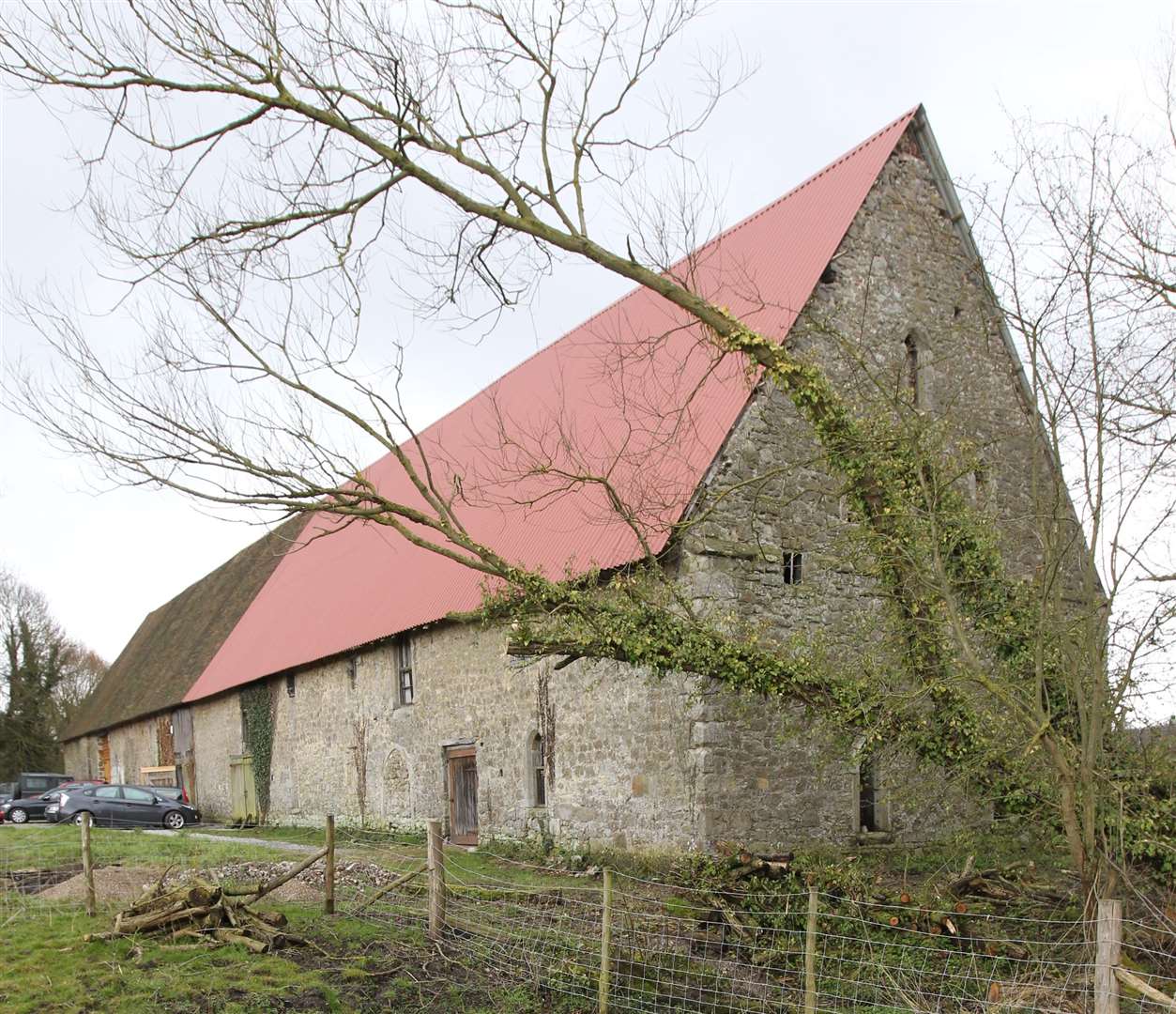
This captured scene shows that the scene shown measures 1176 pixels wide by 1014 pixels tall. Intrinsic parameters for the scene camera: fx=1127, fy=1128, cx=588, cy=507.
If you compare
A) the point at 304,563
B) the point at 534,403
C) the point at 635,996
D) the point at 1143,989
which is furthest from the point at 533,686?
the point at 304,563

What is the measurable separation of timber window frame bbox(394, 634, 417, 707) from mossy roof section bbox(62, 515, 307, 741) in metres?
8.58

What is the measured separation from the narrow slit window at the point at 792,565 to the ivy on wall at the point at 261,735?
15.0 metres

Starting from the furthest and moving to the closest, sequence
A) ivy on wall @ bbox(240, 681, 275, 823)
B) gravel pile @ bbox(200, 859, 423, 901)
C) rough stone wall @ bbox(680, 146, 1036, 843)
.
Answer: ivy on wall @ bbox(240, 681, 275, 823) → rough stone wall @ bbox(680, 146, 1036, 843) → gravel pile @ bbox(200, 859, 423, 901)

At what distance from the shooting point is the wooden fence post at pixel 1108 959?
5.41m

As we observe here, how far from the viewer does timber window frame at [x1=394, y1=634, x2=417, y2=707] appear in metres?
19.6

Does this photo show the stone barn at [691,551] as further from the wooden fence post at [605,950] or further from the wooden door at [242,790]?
the wooden fence post at [605,950]

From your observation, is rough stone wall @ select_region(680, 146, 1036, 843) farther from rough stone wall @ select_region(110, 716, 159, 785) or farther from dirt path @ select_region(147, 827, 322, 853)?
rough stone wall @ select_region(110, 716, 159, 785)

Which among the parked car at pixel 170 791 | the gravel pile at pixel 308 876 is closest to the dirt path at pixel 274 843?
the gravel pile at pixel 308 876

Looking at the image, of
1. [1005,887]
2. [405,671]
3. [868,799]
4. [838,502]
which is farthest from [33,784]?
[1005,887]

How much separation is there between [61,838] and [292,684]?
6.18 metres

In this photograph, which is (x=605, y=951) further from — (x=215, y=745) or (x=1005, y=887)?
(x=215, y=745)

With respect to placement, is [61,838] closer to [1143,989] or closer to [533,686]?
[533,686]

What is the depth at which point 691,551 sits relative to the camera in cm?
1359

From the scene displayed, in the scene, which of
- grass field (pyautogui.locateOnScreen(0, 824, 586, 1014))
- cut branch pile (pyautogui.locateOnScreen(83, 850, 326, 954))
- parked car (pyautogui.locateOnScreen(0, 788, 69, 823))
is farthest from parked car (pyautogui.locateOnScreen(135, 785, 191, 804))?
cut branch pile (pyautogui.locateOnScreen(83, 850, 326, 954))
